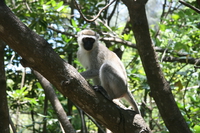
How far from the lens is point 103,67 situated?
4.55 metres

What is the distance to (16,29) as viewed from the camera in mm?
2576

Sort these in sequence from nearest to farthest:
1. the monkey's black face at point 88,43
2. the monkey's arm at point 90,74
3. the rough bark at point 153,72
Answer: the rough bark at point 153,72 < the monkey's arm at point 90,74 < the monkey's black face at point 88,43

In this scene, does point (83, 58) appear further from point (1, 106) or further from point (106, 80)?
point (1, 106)

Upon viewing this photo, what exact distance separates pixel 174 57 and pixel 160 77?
1.61 meters

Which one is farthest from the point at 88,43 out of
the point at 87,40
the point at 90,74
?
the point at 90,74

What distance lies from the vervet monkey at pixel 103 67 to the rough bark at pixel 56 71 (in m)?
1.30

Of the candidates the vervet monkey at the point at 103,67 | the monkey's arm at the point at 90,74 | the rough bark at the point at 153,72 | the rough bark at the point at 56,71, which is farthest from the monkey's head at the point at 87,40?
the rough bark at the point at 56,71

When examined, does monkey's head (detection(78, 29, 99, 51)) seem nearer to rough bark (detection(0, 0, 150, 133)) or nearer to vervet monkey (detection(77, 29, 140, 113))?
vervet monkey (detection(77, 29, 140, 113))

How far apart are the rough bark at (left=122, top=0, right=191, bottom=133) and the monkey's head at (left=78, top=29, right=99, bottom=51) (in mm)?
1522

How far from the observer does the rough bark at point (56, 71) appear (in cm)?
258

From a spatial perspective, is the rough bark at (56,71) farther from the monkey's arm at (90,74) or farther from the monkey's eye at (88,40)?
the monkey's eye at (88,40)

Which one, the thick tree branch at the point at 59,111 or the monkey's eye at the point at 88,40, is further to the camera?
the monkey's eye at the point at 88,40

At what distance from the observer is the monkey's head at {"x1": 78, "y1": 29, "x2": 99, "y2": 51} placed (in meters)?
5.31

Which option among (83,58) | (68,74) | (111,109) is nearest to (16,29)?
(68,74)
